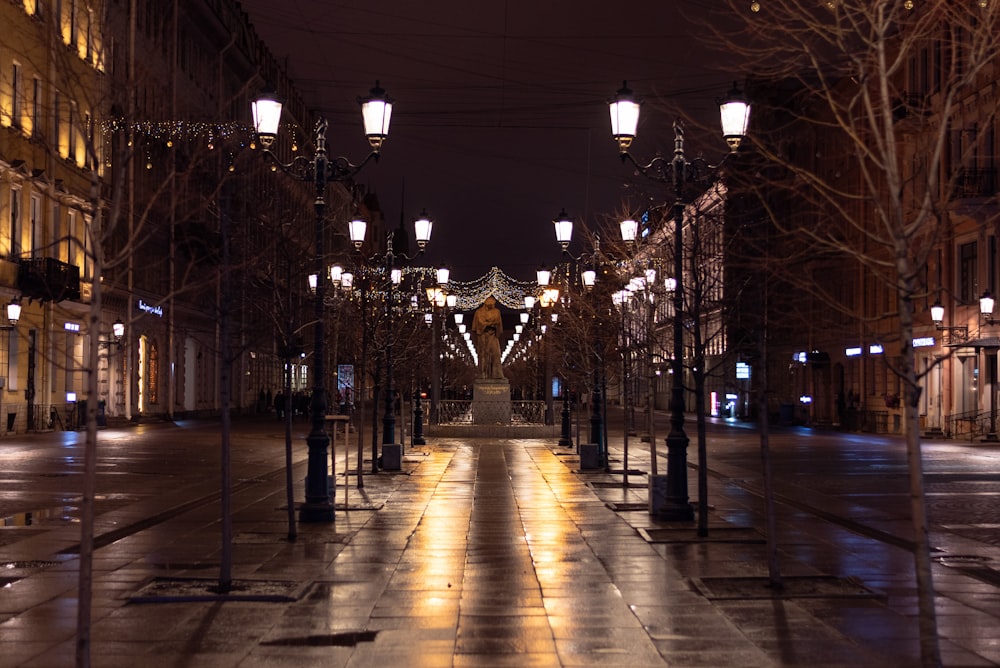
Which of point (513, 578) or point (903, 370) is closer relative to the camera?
point (903, 370)

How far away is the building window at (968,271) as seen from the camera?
5062 cm

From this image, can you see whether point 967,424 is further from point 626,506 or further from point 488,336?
point 626,506

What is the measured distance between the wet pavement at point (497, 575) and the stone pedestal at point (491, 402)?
80.3 ft

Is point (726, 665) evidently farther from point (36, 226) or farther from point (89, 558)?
point (36, 226)

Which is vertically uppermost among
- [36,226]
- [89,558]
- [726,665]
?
[36,226]

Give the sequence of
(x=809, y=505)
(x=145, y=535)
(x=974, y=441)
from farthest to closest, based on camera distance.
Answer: (x=974, y=441) < (x=809, y=505) < (x=145, y=535)

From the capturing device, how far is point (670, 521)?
64.4 ft

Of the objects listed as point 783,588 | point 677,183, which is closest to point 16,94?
point 677,183

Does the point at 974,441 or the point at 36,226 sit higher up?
the point at 36,226

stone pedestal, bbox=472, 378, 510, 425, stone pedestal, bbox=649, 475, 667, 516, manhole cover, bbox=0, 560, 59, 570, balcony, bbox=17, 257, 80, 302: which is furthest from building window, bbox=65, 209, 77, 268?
manhole cover, bbox=0, 560, 59, 570

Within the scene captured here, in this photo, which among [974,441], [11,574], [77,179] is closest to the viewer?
[11,574]

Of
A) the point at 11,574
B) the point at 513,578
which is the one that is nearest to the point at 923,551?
the point at 513,578

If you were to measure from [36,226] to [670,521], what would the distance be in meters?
37.3

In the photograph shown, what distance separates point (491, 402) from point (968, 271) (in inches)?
772
